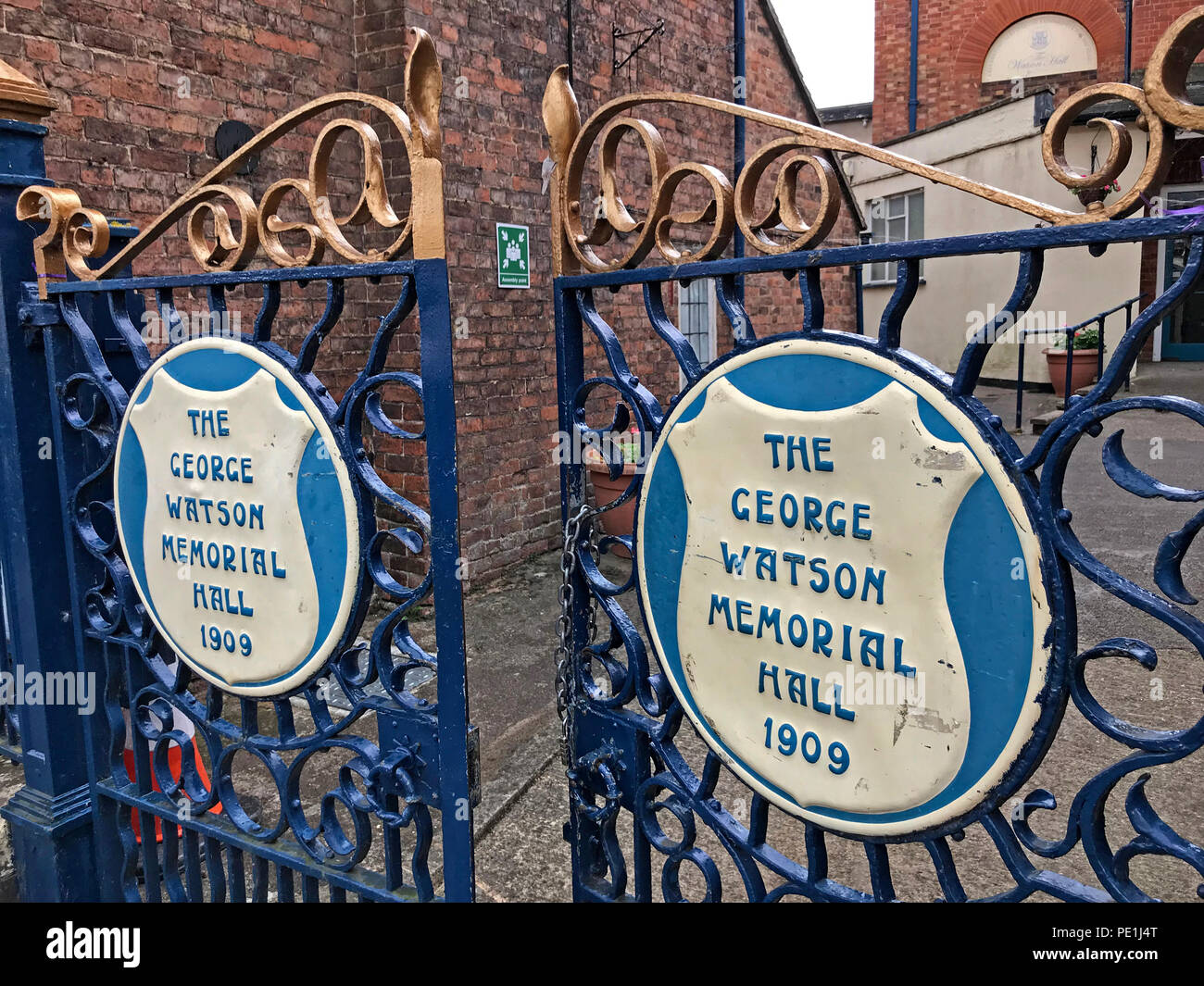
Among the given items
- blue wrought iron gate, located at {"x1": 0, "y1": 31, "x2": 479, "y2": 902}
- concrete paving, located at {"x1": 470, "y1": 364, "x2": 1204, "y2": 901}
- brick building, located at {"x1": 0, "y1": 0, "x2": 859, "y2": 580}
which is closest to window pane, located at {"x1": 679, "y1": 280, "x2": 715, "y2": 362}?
brick building, located at {"x1": 0, "y1": 0, "x2": 859, "y2": 580}

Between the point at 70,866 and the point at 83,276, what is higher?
the point at 83,276

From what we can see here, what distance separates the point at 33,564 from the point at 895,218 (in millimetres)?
15734

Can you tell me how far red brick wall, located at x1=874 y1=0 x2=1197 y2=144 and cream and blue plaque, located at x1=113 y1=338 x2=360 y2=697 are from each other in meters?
17.5

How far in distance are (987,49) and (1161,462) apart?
12082 mm

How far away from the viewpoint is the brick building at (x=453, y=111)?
402 cm

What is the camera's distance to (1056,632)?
3.83ft

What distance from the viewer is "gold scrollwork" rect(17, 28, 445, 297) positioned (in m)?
1.52

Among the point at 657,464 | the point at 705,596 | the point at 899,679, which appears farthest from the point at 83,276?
the point at 899,679

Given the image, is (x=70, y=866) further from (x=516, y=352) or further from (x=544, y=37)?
(x=544, y=37)

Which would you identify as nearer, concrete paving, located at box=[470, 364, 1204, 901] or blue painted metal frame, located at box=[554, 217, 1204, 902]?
blue painted metal frame, located at box=[554, 217, 1204, 902]

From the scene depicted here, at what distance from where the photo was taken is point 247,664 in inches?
75.4

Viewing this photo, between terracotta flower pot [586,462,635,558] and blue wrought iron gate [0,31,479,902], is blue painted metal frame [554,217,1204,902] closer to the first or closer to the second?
blue wrought iron gate [0,31,479,902]

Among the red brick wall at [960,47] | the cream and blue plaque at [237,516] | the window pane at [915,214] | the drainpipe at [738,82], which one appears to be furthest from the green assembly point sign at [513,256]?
the red brick wall at [960,47]

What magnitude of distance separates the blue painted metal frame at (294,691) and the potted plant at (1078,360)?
11984mm
